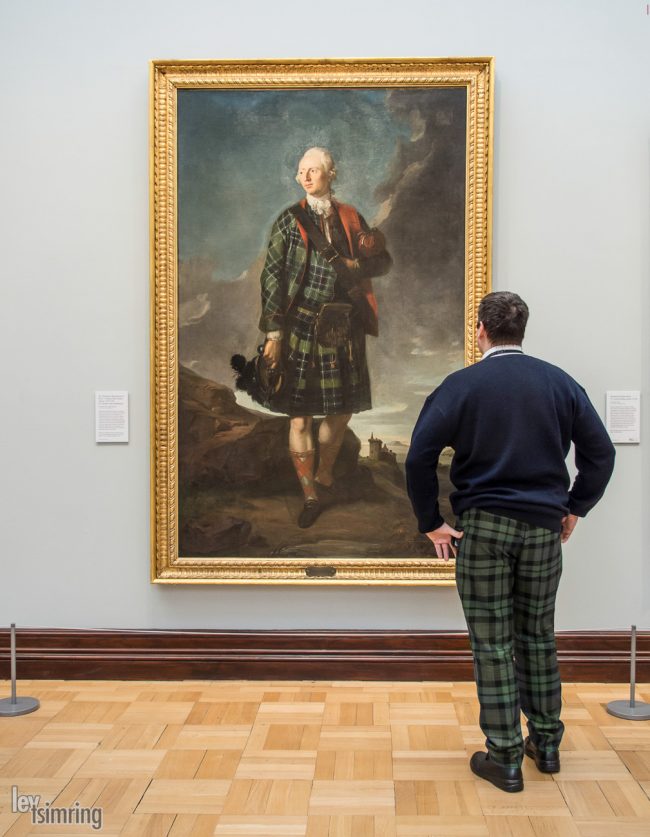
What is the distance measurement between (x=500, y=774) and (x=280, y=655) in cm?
190

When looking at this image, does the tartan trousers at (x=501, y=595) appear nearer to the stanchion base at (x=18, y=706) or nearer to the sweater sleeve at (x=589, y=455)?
the sweater sleeve at (x=589, y=455)

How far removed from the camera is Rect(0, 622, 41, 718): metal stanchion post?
4.62 meters

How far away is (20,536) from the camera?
17.5ft

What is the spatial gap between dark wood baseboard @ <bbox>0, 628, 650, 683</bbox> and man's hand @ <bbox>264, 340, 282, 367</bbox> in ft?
5.65

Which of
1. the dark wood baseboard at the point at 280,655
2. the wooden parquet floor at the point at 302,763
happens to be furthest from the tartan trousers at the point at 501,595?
the dark wood baseboard at the point at 280,655

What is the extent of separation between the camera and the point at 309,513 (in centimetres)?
523

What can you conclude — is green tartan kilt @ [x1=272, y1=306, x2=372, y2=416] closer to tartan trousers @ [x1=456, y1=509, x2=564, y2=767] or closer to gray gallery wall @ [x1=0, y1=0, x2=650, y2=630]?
gray gallery wall @ [x1=0, y1=0, x2=650, y2=630]

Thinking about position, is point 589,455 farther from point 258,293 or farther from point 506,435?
point 258,293

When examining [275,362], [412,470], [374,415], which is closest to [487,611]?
[412,470]

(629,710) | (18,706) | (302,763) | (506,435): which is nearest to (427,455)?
(506,435)

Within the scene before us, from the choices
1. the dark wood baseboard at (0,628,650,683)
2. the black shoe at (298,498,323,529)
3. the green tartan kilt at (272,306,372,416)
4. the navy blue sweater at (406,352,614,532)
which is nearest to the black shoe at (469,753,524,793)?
the navy blue sweater at (406,352,614,532)
